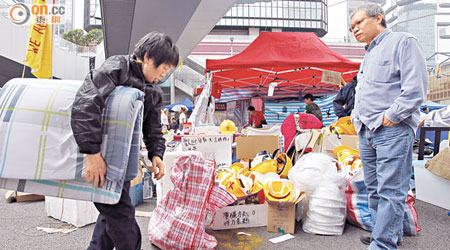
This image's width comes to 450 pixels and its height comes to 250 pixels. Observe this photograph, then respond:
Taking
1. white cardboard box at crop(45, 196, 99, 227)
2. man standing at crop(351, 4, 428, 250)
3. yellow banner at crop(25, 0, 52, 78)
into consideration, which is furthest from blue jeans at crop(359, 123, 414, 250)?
yellow banner at crop(25, 0, 52, 78)

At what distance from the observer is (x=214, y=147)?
403 centimetres

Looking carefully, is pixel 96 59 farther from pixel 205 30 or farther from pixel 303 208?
pixel 303 208

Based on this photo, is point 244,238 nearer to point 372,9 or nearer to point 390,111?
point 390,111

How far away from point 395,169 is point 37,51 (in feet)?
15.8

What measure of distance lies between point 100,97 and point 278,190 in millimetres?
1766

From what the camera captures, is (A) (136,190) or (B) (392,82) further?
(A) (136,190)

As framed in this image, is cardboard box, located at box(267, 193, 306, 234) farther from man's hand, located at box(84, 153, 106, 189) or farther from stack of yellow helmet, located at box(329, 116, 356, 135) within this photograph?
stack of yellow helmet, located at box(329, 116, 356, 135)

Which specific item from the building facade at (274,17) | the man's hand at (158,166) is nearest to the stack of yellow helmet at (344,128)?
the man's hand at (158,166)

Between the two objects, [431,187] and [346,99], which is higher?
[346,99]

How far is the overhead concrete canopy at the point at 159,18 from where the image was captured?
19.3 feet

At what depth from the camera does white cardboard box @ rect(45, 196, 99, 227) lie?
8.07 feet

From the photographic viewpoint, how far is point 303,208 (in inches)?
99.5

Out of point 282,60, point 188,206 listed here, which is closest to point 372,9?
point 188,206

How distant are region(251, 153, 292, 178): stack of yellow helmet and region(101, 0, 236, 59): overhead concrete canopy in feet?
12.5
